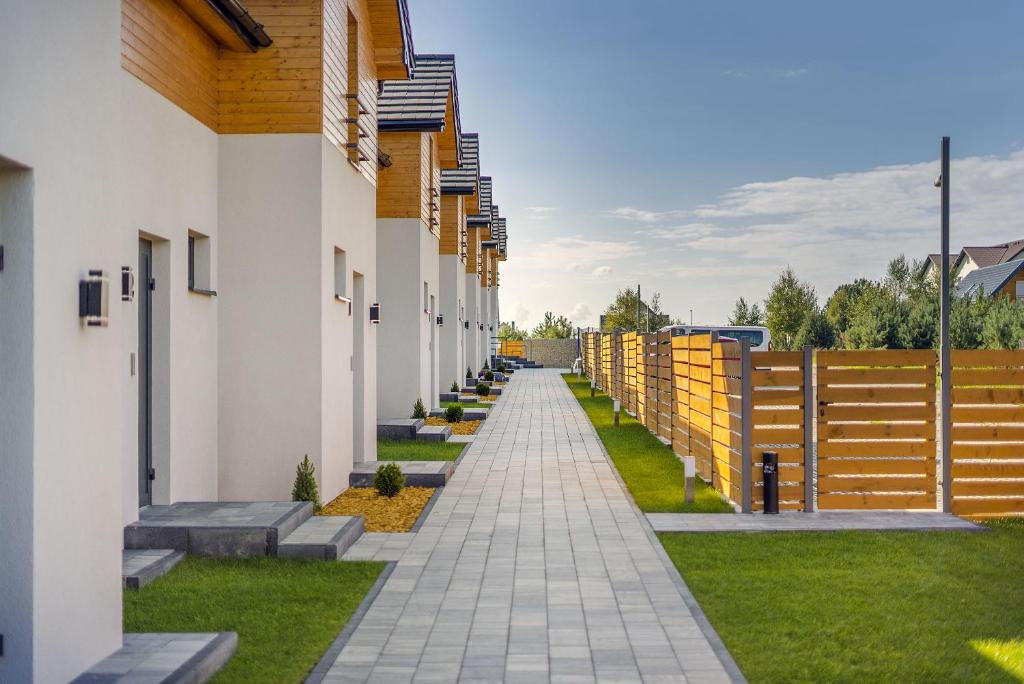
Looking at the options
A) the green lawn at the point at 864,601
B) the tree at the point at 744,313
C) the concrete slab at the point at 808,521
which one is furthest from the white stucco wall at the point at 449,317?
the tree at the point at 744,313

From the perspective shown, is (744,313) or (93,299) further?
(744,313)

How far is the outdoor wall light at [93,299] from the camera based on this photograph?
4.86 meters

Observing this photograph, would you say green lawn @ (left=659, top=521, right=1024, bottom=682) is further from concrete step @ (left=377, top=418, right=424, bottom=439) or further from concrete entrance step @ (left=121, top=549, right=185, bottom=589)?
concrete step @ (left=377, top=418, right=424, bottom=439)

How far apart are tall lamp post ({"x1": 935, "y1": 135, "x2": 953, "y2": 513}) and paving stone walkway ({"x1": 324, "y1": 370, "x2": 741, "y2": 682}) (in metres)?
3.38

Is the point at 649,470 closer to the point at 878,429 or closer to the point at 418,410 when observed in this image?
the point at 878,429

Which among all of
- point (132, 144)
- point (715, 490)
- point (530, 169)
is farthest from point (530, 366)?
point (132, 144)

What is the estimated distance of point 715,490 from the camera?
1215cm

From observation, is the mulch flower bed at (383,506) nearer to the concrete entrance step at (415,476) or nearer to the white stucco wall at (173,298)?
the concrete entrance step at (415,476)

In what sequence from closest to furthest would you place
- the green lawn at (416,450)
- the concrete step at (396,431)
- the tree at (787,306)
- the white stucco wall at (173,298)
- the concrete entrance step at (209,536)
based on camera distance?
the concrete entrance step at (209,536)
the white stucco wall at (173,298)
the green lawn at (416,450)
the concrete step at (396,431)
the tree at (787,306)

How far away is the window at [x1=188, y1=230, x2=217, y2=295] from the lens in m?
10.2

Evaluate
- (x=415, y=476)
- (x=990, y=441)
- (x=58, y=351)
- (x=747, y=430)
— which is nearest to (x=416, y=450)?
(x=415, y=476)

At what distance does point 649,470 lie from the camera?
14.0m

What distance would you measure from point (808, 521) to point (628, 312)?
221 ft

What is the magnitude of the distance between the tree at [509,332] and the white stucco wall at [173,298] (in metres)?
66.2
